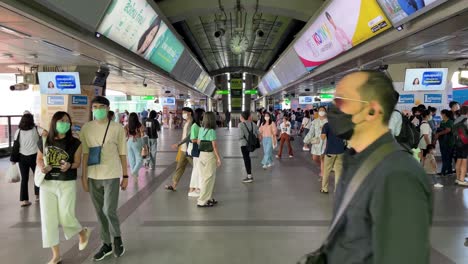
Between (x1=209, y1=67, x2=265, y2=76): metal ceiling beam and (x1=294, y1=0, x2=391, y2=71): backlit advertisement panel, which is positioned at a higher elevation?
(x1=209, y1=67, x2=265, y2=76): metal ceiling beam

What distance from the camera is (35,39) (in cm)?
855

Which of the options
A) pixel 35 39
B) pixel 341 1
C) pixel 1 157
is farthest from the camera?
pixel 1 157

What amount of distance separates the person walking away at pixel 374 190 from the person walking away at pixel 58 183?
3.54 metres

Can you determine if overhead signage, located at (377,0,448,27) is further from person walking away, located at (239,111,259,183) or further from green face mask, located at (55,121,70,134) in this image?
green face mask, located at (55,121,70,134)

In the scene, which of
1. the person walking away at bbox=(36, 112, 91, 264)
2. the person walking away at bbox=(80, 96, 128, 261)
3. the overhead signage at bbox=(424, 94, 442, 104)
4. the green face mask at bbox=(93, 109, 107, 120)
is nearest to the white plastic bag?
the person walking away at bbox=(36, 112, 91, 264)

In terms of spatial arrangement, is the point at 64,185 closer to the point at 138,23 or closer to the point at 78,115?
the point at 138,23

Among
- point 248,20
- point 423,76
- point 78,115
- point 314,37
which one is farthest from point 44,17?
point 248,20

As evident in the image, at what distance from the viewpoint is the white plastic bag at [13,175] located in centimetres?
641

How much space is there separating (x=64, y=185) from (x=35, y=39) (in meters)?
5.80

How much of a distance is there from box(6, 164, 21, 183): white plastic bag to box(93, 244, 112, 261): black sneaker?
10.4 feet

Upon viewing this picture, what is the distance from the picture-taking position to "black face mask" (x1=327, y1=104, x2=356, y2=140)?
5.18 ft

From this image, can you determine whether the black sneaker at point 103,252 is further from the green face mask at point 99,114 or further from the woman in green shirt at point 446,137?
the woman in green shirt at point 446,137

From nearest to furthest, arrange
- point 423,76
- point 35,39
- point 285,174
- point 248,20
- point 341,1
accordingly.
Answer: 1. point 35,39
2. point 341,1
3. point 285,174
4. point 423,76
5. point 248,20

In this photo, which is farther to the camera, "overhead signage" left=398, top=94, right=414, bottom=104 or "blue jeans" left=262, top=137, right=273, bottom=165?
"overhead signage" left=398, top=94, right=414, bottom=104
